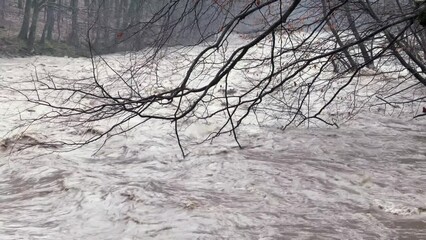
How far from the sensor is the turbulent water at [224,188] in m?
5.27

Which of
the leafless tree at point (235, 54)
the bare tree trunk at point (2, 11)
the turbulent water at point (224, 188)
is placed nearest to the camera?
the leafless tree at point (235, 54)

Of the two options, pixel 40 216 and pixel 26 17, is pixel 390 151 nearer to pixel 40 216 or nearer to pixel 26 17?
pixel 40 216

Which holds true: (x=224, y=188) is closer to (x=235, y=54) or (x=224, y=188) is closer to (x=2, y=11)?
(x=235, y=54)

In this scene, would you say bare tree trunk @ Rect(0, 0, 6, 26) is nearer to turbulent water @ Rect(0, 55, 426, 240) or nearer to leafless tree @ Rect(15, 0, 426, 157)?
leafless tree @ Rect(15, 0, 426, 157)

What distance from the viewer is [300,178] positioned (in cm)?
718

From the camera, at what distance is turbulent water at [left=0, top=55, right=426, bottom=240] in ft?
17.3

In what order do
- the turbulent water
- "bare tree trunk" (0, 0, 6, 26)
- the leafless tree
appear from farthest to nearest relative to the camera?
"bare tree trunk" (0, 0, 6, 26) → the turbulent water → the leafless tree

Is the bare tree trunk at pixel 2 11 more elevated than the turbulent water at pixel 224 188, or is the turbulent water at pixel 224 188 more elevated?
the bare tree trunk at pixel 2 11

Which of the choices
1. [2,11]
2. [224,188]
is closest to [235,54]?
[224,188]

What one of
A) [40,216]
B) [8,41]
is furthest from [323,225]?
[8,41]

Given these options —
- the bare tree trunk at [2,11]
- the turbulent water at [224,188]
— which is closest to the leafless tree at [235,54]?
the turbulent water at [224,188]

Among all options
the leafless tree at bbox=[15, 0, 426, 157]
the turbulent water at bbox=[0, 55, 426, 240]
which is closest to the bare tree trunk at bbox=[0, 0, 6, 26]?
the leafless tree at bbox=[15, 0, 426, 157]

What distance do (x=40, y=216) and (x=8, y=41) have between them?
20985 mm

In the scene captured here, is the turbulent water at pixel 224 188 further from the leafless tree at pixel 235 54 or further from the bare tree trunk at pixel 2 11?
the bare tree trunk at pixel 2 11
